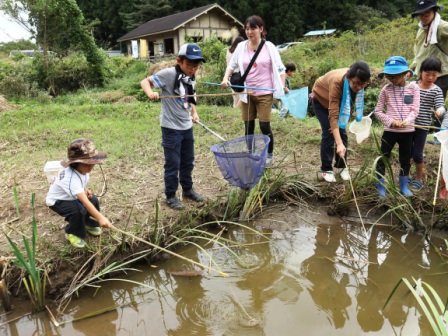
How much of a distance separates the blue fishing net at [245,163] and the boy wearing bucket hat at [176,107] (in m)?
0.36

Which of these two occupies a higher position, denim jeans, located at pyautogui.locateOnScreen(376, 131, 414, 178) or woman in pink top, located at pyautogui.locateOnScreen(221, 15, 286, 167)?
woman in pink top, located at pyautogui.locateOnScreen(221, 15, 286, 167)

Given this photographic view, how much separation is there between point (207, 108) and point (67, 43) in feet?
35.1

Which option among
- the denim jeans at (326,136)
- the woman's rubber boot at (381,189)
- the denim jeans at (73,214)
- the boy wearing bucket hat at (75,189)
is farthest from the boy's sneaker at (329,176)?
the denim jeans at (73,214)

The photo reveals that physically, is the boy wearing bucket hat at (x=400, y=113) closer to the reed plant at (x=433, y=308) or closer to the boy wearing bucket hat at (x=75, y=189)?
the reed plant at (x=433, y=308)

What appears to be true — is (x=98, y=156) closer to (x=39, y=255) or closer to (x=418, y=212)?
(x=39, y=255)

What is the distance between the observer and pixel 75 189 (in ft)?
8.55

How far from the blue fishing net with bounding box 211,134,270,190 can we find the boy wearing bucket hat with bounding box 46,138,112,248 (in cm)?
110

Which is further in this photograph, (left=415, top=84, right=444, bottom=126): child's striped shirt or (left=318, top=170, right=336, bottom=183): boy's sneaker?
(left=318, top=170, right=336, bottom=183): boy's sneaker

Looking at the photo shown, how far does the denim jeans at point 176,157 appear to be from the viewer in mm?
3252

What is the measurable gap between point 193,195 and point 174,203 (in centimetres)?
27

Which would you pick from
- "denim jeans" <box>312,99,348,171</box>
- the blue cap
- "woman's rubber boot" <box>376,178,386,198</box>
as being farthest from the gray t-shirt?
"woman's rubber boot" <box>376,178,386,198</box>

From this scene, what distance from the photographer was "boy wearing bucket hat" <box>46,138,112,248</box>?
8.64ft

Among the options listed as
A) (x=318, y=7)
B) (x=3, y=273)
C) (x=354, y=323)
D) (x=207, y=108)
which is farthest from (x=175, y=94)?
(x=318, y=7)

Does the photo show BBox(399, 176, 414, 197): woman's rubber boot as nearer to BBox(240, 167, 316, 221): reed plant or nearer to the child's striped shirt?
the child's striped shirt
